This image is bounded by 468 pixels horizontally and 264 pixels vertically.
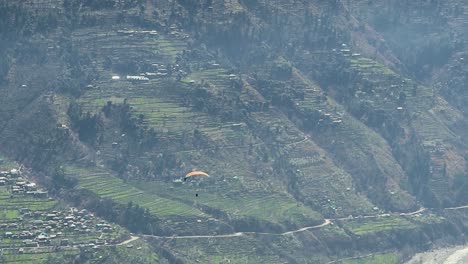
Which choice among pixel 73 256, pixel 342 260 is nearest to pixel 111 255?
pixel 73 256

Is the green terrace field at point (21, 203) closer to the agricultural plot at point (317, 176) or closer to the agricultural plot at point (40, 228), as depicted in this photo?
the agricultural plot at point (40, 228)

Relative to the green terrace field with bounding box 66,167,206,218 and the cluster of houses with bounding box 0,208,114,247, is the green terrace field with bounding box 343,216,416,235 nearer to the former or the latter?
the green terrace field with bounding box 66,167,206,218

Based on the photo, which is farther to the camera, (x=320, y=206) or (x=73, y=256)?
(x=320, y=206)

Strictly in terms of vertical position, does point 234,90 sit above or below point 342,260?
above

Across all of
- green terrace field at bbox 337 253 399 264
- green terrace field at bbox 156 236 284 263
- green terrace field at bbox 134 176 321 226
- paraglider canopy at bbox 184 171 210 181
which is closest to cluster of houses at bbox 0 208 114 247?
green terrace field at bbox 156 236 284 263

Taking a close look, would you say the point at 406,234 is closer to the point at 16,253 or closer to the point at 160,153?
the point at 160,153

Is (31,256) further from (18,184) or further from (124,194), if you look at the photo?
(124,194)

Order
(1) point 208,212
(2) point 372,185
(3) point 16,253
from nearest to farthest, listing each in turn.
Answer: (3) point 16,253 < (1) point 208,212 < (2) point 372,185
